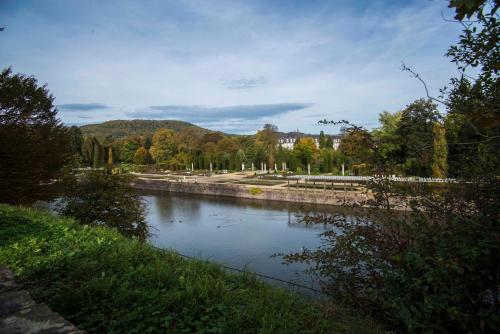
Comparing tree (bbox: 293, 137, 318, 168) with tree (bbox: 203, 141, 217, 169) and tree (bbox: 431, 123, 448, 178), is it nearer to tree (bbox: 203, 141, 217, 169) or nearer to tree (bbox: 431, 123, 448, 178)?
tree (bbox: 203, 141, 217, 169)

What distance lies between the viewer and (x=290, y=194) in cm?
2998

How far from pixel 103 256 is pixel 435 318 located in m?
3.64

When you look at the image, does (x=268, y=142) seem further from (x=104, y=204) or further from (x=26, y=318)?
(x=26, y=318)

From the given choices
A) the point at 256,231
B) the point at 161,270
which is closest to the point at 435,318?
the point at 161,270

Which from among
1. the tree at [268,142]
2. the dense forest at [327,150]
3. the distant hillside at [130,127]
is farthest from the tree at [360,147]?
the distant hillside at [130,127]

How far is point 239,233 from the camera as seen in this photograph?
1814 centimetres

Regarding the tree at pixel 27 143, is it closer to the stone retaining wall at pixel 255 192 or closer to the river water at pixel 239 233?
the river water at pixel 239 233

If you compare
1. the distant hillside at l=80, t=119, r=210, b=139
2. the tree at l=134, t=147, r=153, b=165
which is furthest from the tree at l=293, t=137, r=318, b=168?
the distant hillside at l=80, t=119, r=210, b=139

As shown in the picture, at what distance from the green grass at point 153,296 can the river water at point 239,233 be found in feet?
14.2

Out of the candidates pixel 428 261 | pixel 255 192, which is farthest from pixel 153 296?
pixel 255 192

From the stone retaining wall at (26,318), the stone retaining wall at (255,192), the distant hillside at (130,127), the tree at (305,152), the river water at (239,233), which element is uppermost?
the distant hillside at (130,127)

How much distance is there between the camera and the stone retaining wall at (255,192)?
27406mm

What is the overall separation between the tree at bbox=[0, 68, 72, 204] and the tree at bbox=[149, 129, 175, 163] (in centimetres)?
4543

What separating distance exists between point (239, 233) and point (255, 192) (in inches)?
558
